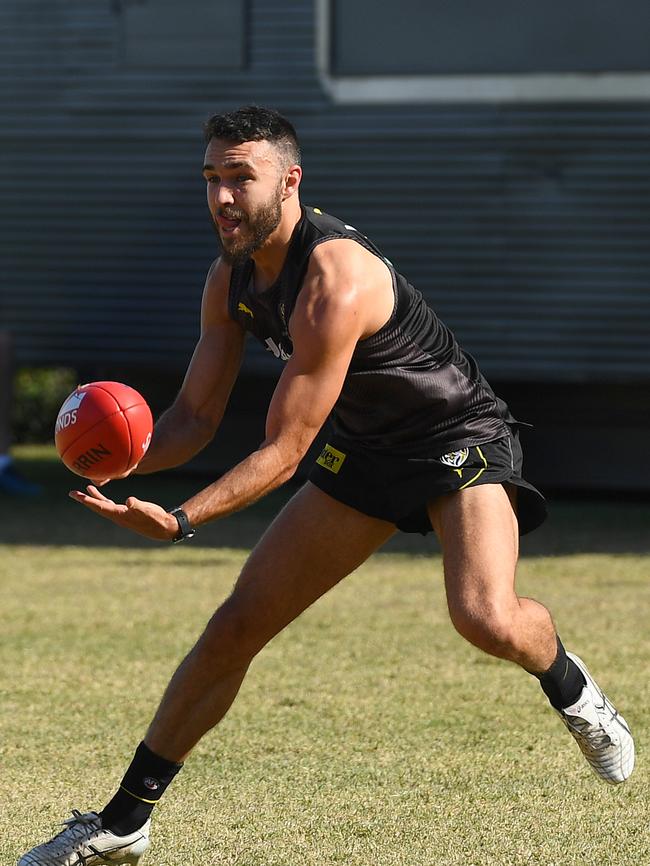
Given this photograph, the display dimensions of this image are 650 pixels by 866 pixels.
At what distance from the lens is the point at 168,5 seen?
1449cm

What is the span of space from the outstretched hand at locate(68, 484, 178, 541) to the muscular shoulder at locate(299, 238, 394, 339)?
0.80 meters

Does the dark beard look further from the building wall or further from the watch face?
the building wall

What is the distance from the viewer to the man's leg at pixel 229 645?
4570 mm

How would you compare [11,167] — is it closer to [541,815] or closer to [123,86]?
[123,86]

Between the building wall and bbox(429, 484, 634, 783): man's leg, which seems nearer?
bbox(429, 484, 634, 783): man's leg

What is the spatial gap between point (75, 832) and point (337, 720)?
2035 mm

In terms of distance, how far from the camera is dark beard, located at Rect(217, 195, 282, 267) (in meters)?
4.58

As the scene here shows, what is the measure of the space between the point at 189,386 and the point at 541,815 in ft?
6.18

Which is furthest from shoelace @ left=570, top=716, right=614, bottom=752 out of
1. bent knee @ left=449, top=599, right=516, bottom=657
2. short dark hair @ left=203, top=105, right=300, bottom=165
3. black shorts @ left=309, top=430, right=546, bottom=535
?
short dark hair @ left=203, top=105, right=300, bottom=165

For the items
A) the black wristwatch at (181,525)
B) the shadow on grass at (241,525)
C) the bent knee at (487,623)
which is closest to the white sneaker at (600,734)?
the bent knee at (487,623)

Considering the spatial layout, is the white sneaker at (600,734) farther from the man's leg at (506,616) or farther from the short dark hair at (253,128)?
the short dark hair at (253,128)

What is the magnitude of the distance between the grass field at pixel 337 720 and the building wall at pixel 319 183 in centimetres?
312

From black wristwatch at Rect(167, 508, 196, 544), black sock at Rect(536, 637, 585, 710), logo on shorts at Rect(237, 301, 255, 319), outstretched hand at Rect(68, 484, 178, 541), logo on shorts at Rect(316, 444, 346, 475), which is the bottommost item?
black sock at Rect(536, 637, 585, 710)

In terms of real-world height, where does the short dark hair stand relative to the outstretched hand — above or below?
above
